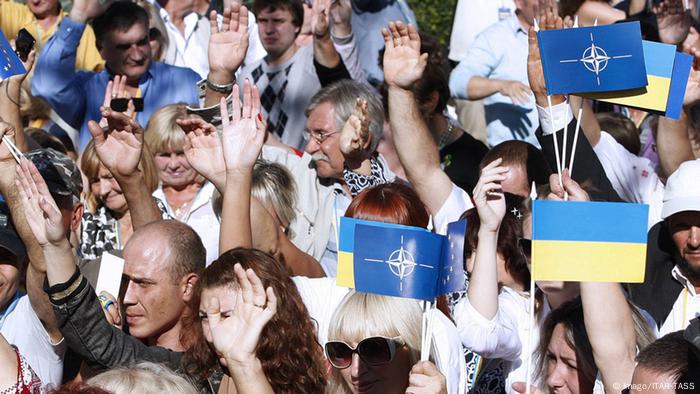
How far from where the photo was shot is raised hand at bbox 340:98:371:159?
534 centimetres

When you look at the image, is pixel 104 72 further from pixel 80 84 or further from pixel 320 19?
pixel 320 19

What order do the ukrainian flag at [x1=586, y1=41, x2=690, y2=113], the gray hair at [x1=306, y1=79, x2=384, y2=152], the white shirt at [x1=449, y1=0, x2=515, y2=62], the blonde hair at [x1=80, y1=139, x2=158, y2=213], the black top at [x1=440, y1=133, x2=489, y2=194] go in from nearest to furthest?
the ukrainian flag at [x1=586, y1=41, x2=690, y2=113] < the gray hair at [x1=306, y1=79, x2=384, y2=152] < the blonde hair at [x1=80, y1=139, x2=158, y2=213] < the black top at [x1=440, y1=133, x2=489, y2=194] < the white shirt at [x1=449, y1=0, x2=515, y2=62]

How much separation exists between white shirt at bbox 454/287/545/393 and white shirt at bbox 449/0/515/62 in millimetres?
4299

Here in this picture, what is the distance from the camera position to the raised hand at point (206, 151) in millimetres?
4957

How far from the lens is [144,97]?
739 cm

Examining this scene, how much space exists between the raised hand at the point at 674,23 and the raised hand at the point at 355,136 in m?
2.23

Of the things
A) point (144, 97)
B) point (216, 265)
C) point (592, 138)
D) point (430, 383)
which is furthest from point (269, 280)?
point (144, 97)

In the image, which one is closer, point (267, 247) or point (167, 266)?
point (167, 266)

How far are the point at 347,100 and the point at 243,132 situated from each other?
4.01 feet

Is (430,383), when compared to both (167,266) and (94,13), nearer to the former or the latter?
(167,266)

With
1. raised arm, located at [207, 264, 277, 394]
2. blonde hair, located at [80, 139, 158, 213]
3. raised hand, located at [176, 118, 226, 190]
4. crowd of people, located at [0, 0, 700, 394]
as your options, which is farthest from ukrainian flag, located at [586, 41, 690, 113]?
blonde hair, located at [80, 139, 158, 213]

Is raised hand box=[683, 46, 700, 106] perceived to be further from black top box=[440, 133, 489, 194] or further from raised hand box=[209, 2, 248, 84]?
raised hand box=[209, 2, 248, 84]

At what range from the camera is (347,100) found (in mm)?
5918

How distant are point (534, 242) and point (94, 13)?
4324 millimetres
